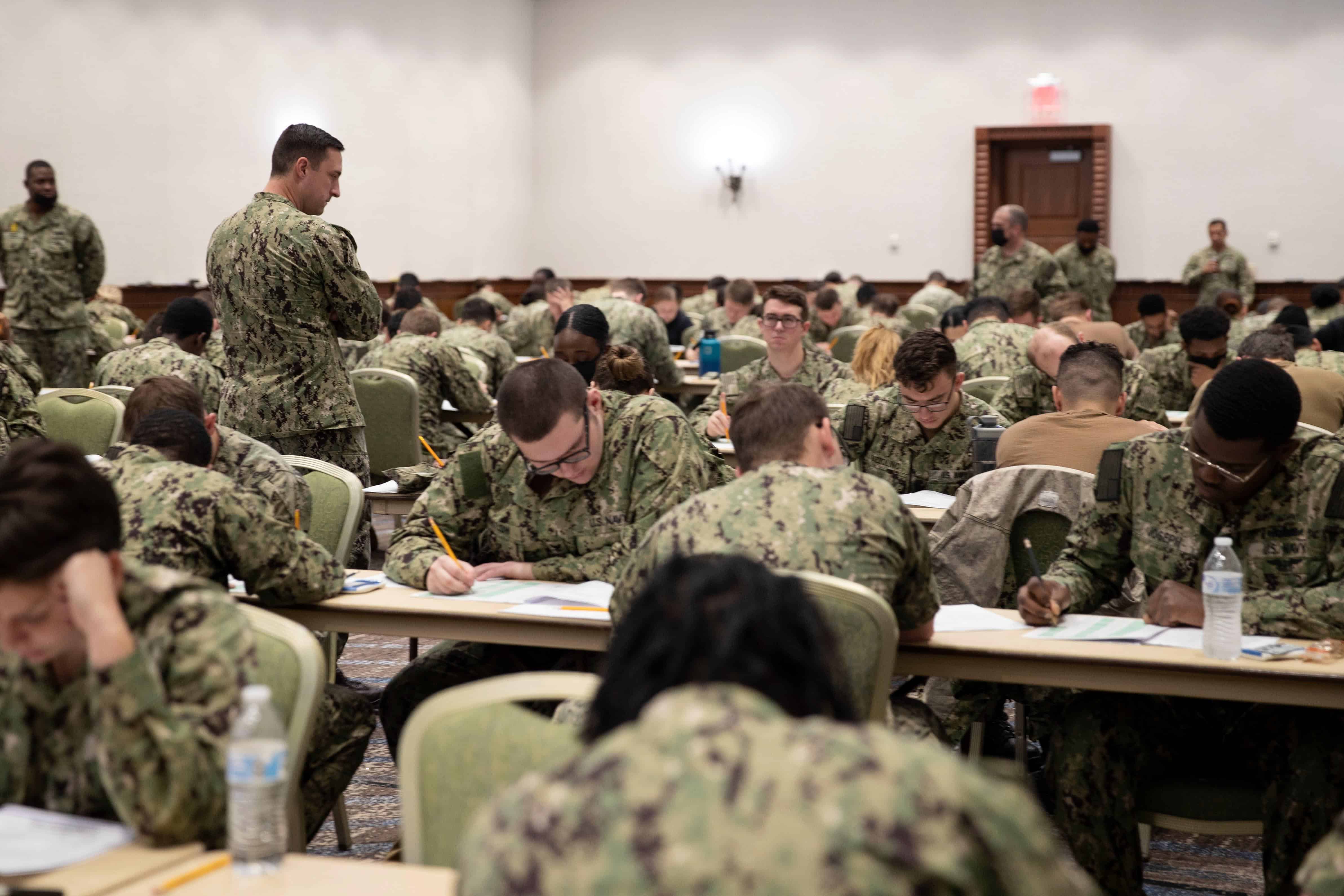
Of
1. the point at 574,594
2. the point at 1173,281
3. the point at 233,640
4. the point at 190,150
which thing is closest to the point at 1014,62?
the point at 1173,281

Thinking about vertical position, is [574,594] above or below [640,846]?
below

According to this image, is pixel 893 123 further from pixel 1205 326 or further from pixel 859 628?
pixel 859 628

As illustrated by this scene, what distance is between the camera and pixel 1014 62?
14.7m

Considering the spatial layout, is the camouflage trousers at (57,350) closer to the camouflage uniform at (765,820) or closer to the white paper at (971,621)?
the white paper at (971,621)

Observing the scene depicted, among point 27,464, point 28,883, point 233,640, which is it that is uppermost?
point 27,464

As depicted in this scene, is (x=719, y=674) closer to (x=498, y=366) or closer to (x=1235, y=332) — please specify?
(x=498, y=366)

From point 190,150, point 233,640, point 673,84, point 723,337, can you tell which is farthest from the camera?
point 673,84

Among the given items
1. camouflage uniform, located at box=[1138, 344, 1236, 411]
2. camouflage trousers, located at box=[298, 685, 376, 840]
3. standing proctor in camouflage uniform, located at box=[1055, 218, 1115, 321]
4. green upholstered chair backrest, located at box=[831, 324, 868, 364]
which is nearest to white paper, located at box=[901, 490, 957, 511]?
camouflage trousers, located at box=[298, 685, 376, 840]

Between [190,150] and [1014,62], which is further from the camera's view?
[1014,62]

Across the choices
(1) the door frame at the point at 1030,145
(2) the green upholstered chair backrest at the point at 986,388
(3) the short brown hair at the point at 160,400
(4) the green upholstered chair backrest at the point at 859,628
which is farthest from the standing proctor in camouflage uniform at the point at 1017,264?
(4) the green upholstered chair backrest at the point at 859,628

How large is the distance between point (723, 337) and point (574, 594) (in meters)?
6.47

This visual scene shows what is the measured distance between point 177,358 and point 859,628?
14.4ft

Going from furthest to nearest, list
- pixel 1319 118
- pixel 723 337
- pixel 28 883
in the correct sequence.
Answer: pixel 1319 118
pixel 723 337
pixel 28 883

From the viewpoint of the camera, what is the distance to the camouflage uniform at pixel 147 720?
5.57 ft
